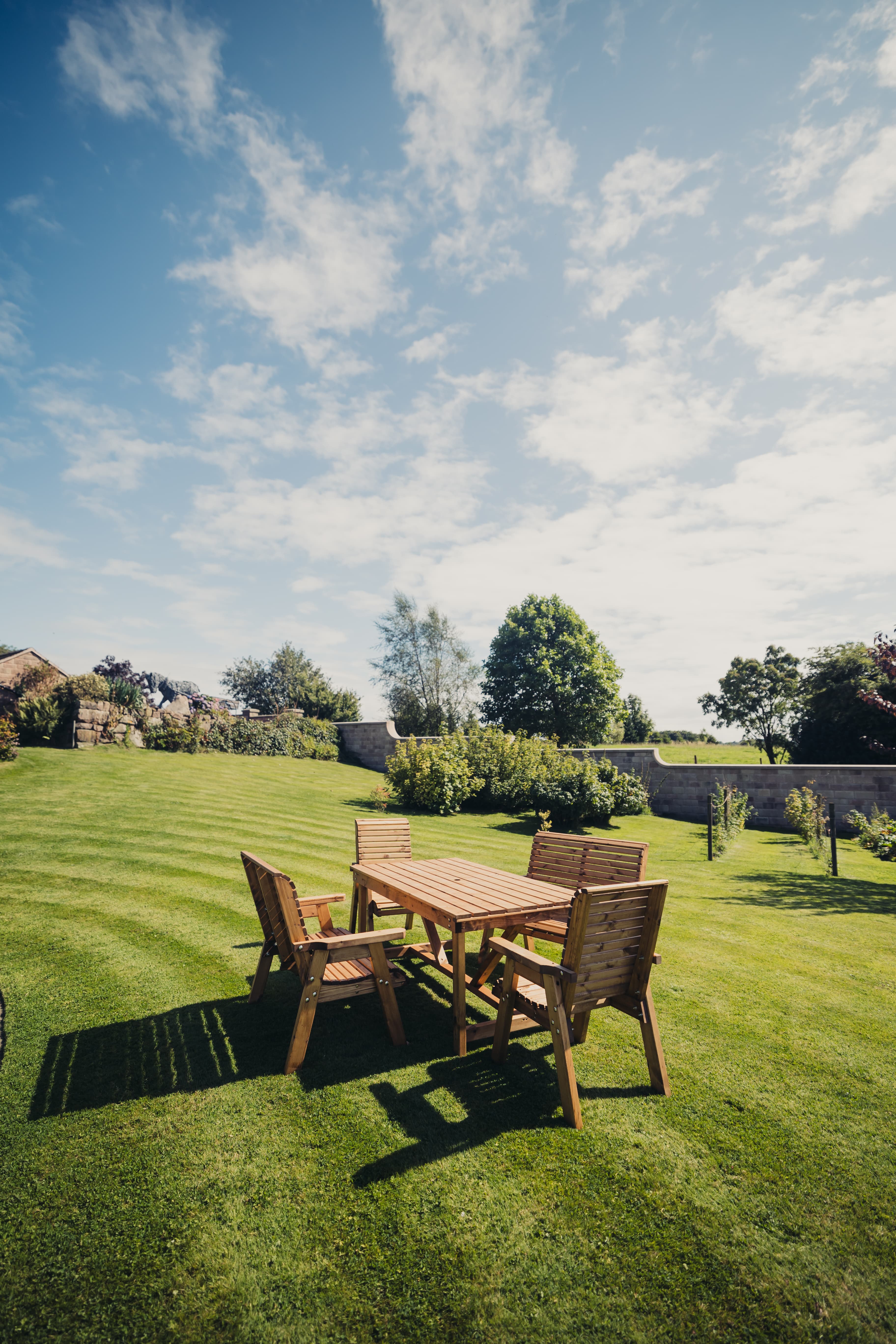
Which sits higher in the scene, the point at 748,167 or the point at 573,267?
the point at 748,167

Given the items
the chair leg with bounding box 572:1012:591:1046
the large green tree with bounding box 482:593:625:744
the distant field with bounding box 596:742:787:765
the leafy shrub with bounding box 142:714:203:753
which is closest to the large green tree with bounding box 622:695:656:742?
the distant field with bounding box 596:742:787:765

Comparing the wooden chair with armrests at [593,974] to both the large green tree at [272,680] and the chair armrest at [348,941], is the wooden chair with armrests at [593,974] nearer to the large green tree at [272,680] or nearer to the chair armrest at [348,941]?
the chair armrest at [348,941]

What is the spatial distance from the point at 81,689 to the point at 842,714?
93.3 feet

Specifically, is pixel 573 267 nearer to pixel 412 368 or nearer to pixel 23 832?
pixel 412 368

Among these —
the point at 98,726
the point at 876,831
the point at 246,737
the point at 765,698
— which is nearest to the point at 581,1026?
the point at 876,831

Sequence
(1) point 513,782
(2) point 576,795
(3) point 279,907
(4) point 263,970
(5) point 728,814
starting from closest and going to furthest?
(3) point 279,907, (4) point 263,970, (5) point 728,814, (2) point 576,795, (1) point 513,782

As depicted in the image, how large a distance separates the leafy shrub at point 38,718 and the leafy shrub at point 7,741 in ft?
5.71

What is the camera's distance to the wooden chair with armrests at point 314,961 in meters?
3.41

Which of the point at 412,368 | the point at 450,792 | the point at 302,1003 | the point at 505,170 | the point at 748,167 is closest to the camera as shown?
the point at 302,1003

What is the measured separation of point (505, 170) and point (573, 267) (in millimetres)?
1677

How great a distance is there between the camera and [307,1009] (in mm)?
3414

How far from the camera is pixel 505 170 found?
849cm

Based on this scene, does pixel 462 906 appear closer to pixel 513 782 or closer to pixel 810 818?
pixel 513 782

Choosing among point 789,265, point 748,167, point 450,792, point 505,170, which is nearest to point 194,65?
point 505,170
